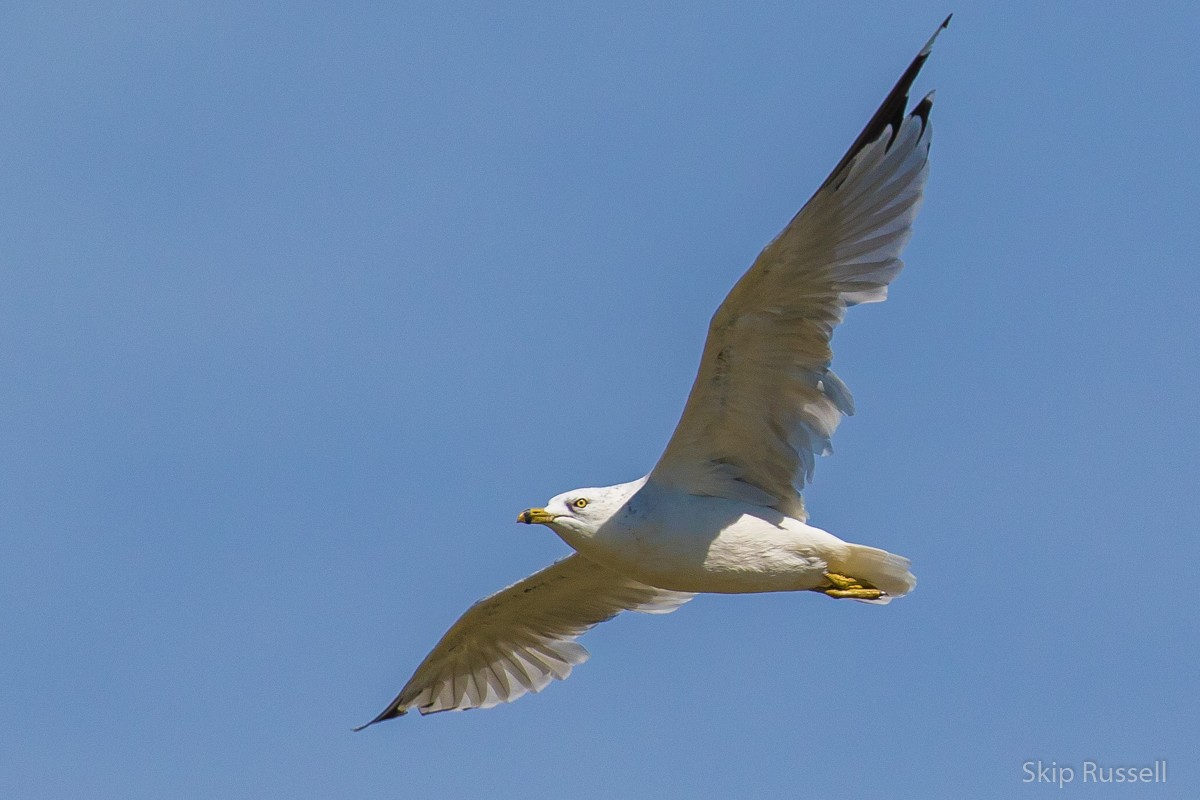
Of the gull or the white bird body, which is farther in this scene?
the white bird body

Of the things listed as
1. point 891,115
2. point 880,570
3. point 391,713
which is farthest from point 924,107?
point 391,713

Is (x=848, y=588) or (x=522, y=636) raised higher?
(x=522, y=636)

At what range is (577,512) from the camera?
13.5 metres

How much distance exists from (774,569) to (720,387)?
54.6 inches

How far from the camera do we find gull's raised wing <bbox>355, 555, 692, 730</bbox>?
15891 millimetres

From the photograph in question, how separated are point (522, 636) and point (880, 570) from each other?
3.81 m

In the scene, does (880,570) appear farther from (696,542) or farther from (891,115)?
(891,115)

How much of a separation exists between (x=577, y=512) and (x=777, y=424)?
161 cm

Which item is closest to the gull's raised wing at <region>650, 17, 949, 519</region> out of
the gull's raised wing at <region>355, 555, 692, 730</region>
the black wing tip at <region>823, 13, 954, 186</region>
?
the black wing tip at <region>823, 13, 954, 186</region>

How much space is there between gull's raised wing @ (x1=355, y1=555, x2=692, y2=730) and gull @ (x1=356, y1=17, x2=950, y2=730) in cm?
185

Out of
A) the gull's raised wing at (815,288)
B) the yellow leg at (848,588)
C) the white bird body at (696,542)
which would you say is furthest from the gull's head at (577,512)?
the yellow leg at (848,588)

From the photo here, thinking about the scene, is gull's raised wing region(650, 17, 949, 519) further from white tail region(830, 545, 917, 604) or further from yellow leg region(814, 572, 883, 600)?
yellow leg region(814, 572, 883, 600)

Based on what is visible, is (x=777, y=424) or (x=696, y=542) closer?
(x=696, y=542)

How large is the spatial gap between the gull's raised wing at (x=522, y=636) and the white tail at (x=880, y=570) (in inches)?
91.1
